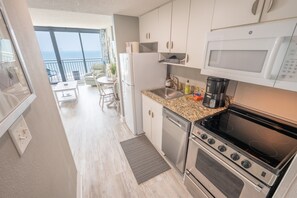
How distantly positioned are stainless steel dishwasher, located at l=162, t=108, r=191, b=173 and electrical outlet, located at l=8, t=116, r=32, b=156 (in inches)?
49.0

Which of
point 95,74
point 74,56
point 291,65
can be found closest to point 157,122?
point 291,65

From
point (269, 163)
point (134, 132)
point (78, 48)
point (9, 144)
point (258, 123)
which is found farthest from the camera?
point (78, 48)

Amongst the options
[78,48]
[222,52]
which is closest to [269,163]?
[222,52]

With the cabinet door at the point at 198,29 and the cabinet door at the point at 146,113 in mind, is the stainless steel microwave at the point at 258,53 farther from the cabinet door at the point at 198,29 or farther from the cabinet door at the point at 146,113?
the cabinet door at the point at 146,113

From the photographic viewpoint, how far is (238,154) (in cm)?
96

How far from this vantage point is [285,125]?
1179 millimetres

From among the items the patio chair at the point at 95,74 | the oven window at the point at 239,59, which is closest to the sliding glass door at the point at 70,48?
the patio chair at the point at 95,74

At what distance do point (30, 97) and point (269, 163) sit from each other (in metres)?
1.46

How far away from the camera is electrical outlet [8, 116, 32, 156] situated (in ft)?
1.75

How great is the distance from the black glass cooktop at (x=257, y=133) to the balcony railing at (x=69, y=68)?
665 cm

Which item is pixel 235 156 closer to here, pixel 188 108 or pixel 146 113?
pixel 188 108

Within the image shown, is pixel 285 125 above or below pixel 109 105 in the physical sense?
above

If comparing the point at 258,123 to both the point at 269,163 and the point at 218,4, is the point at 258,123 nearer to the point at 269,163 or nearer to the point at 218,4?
the point at 269,163

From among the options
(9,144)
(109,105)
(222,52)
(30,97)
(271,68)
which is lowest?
(109,105)
